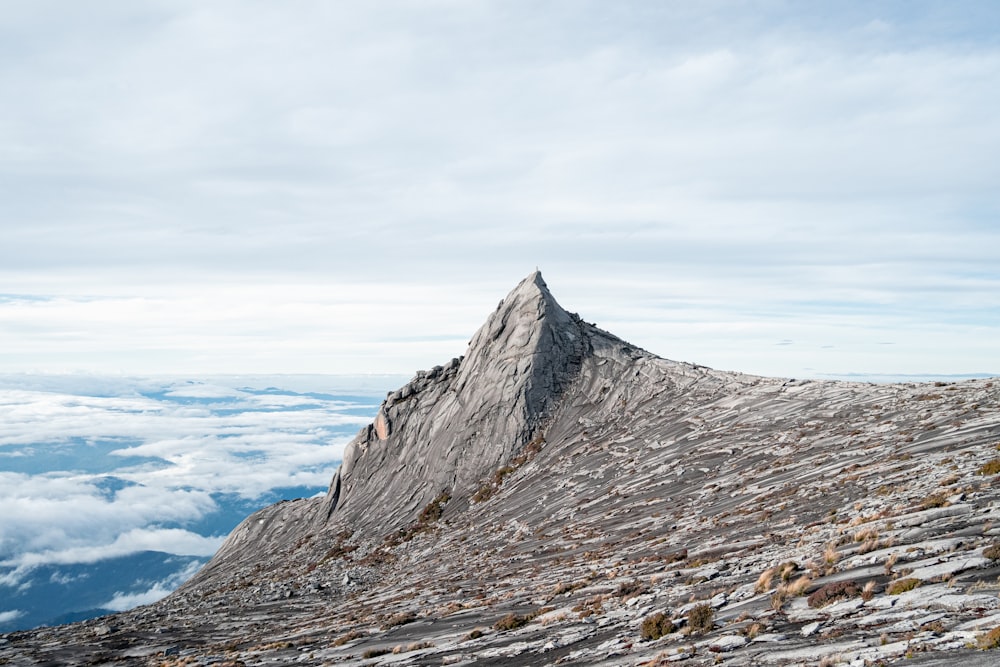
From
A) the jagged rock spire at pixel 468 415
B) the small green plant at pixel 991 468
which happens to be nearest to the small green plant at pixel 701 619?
the small green plant at pixel 991 468

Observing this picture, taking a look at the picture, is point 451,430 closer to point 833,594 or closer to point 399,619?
point 399,619

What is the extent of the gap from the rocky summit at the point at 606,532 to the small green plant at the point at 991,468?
231mm

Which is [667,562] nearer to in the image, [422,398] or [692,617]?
[692,617]

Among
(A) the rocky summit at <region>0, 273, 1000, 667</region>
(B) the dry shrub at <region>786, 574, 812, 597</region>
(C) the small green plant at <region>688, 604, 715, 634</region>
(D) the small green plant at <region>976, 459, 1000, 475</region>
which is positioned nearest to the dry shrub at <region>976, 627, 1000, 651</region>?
(A) the rocky summit at <region>0, 273, 1000, 667</region>

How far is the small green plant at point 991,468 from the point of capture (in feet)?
96.2

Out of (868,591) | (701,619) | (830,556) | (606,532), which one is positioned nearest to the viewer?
(868,591)

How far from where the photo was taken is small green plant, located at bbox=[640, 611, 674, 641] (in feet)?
72.6

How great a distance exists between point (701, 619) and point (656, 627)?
1.62 metres

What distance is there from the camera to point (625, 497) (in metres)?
52.8

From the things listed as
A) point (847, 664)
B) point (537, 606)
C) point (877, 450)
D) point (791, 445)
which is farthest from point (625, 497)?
point (847, 664)

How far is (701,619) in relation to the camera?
21.9 meters

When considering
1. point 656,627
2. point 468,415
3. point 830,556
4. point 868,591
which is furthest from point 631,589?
point 468,415

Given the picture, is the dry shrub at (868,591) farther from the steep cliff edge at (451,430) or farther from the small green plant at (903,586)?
the steep cliff edge at (451,430)

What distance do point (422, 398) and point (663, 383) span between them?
34.3 m
